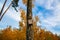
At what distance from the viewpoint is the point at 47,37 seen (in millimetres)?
Answer: 61219

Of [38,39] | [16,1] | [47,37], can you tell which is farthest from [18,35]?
[16,1]

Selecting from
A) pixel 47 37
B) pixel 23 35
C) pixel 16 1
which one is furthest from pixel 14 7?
pixel 47 37

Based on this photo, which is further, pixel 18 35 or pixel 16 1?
pixel 18 35

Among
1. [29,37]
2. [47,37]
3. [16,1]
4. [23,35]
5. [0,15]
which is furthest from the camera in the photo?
[47,37]

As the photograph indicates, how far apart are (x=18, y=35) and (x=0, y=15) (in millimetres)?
41356

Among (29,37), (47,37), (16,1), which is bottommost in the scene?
(47,37)

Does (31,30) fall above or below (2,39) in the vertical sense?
above

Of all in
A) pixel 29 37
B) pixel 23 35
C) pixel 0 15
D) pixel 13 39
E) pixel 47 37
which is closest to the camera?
pixel 0 15

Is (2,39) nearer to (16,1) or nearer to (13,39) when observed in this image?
(13,39)

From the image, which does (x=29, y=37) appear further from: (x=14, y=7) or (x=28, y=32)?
(x=14, y=7)

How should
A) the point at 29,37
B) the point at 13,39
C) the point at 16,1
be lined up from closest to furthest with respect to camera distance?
the point at 29,37 < the point at 16,1 < the point at 13,39

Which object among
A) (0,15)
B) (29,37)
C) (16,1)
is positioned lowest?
(29,37)

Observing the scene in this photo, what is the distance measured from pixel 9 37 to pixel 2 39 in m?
1.84

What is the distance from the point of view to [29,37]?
9672 mm
